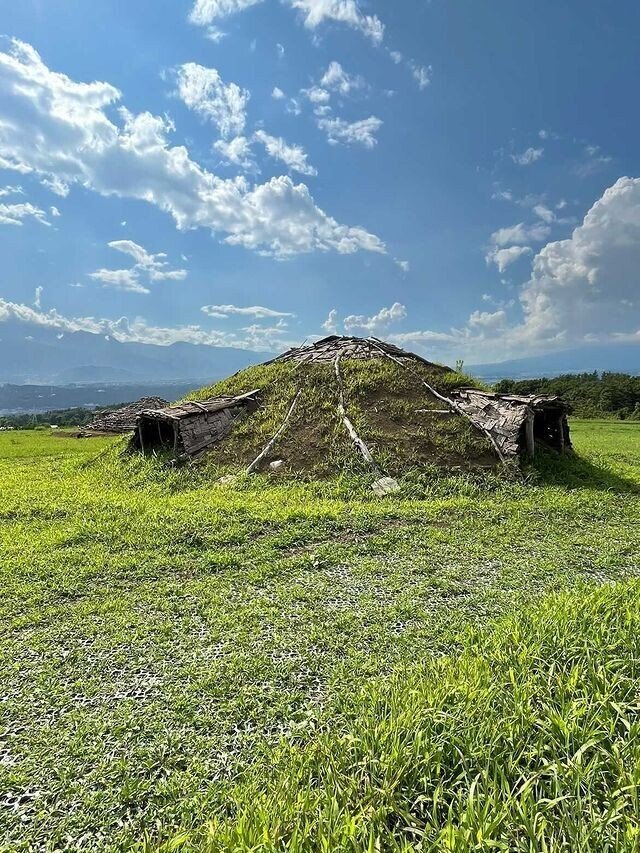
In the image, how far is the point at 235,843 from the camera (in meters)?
2.38

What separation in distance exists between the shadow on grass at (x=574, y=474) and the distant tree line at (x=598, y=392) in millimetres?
30736

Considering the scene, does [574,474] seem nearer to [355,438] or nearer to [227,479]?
[355,438]

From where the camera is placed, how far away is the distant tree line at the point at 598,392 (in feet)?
151

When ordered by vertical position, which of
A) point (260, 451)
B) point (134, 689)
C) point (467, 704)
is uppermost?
point (260, 451)

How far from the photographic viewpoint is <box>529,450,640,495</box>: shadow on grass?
36.9 feet

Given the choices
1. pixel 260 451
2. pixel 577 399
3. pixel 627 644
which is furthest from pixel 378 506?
pixel 577 399

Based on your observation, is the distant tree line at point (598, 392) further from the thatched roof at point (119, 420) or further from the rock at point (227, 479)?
the rock at point (227, 479)

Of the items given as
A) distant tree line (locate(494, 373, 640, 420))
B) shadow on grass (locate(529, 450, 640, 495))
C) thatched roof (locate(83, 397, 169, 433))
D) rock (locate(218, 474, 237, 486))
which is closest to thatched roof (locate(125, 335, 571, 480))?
rock (locate(218, 474, 237, 486))

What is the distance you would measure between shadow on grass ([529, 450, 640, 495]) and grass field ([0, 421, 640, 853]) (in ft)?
11.2

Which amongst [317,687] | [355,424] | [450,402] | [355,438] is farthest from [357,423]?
[317,687]

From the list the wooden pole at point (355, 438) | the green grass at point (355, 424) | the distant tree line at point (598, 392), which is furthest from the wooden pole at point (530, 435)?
Result: the distant tree line at point (598, 392)

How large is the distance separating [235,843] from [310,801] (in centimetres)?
47

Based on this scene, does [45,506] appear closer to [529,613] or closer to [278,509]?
[278,509]

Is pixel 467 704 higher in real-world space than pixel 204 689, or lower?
higher
